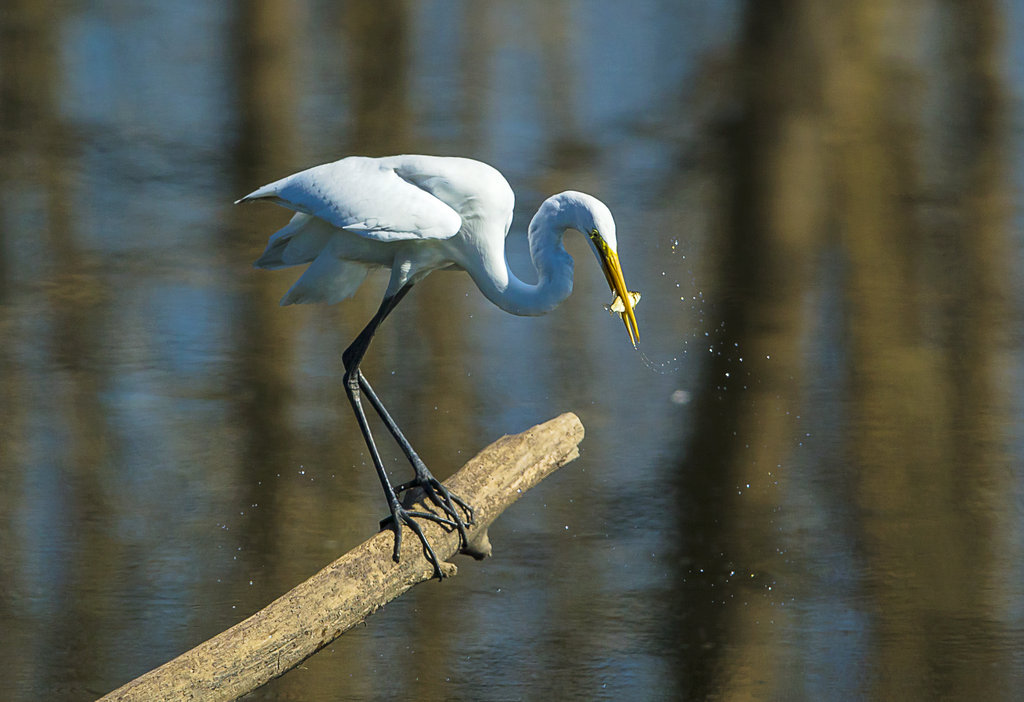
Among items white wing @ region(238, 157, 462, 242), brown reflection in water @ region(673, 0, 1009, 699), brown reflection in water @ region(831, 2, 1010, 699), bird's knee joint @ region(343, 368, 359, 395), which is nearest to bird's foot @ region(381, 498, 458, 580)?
bird's knee joint @ region(343, 368, 359, 395)

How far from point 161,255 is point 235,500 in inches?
23.0

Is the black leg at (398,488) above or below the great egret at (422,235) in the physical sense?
below

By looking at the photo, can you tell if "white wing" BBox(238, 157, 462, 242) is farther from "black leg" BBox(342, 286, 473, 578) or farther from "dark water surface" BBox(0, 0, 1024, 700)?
"dark water surface" BBox(0, 0, 1024, 700)

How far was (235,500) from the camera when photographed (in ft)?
7.63

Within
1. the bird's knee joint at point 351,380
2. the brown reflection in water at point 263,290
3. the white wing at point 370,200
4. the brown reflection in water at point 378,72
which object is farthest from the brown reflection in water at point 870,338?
the white wing at point 370,200

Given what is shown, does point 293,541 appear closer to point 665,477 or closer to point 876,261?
point 665,477

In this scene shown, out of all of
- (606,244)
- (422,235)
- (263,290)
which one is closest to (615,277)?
(606,244)

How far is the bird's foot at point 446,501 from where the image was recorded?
1274mm

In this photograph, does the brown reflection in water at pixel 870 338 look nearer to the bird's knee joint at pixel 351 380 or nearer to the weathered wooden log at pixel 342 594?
the weathered wooden log at pixel 342 594

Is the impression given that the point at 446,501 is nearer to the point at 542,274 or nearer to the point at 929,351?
the point at 542,274

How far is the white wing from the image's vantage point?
46.4 inches

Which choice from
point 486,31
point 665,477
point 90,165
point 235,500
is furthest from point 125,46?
point 665,477

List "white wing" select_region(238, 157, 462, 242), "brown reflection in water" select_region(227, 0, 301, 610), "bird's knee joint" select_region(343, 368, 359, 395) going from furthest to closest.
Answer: "brown reflection in water" select_region(227, 0, 301, 610) → "bird's knee joint" select_region(343, 368, 359, 395) → "white wing" select_region(238, 157, 462, 242)

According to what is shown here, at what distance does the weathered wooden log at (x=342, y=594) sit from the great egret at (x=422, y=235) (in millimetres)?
20
